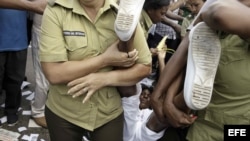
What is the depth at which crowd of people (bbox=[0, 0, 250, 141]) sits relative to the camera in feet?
4.10

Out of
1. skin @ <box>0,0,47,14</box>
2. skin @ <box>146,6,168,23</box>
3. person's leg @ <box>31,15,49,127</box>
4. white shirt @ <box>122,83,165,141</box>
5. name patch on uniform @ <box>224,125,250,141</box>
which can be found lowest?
person's leg @ <box>31,15,49,127</box>

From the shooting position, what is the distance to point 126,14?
4.72 ft

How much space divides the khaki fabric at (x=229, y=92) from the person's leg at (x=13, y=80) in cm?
198

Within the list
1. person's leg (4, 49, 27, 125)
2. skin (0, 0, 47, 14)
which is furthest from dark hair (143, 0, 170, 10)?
person's leg (4, 49, 27, 125)

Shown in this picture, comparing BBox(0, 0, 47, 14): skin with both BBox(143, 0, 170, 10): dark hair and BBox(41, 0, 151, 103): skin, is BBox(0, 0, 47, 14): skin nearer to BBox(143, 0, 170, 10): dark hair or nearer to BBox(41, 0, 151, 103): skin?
BBox(41, 0, 151, 103): skin

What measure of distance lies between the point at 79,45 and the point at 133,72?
31cm

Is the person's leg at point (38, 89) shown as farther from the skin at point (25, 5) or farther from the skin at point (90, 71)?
the skin at point (90, 71)

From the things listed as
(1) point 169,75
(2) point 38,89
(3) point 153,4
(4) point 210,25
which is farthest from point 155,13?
(4) point 210,25

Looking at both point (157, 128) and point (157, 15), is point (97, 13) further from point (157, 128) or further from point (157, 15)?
point (157, 15)

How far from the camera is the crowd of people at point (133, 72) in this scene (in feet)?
4.10

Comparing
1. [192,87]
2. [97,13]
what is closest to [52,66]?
[97,13]

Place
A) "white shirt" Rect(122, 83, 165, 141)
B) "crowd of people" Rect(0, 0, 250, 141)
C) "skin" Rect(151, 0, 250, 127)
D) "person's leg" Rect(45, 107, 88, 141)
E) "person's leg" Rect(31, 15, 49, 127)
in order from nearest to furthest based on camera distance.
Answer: "skin" Rect(151, 0, 250, 127), "crowd of people" Rect(0, 0, 250, 141), "person's leg" Rect(45, 107, 88, 141), "white shirt" Rect(122, 83, 165, 141), "person's leg" Rect(31, 15, 49, 127)

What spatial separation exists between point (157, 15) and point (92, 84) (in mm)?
1513


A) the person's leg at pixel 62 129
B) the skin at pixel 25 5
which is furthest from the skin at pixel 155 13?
the person's leg at pixel 62 129
